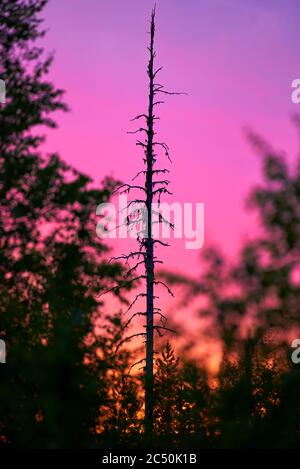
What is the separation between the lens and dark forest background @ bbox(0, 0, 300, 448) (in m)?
6.77

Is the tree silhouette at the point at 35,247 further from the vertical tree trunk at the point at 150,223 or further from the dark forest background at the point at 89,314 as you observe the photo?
the vertical tree trunk at the point at 150,223

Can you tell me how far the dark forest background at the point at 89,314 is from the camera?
6766 millimetres

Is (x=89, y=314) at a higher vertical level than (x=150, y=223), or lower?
lower

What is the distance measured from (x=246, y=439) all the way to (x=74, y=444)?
2.90 m

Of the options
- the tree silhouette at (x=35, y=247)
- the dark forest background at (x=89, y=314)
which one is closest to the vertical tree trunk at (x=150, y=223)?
the dark forest background at (x=89, y=314)

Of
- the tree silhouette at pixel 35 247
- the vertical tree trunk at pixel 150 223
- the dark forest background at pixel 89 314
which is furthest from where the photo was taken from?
the vertical tree trunk at pixel 150 223

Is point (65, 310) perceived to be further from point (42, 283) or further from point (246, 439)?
point (246, 439)

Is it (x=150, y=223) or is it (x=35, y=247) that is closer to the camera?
(x=35, y=247)

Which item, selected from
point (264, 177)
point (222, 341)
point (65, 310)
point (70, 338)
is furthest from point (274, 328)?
point (65, 310)

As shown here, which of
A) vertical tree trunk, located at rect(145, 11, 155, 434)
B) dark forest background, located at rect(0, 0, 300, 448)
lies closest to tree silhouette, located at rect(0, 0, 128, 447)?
dark forest background, located at rect(0, 0, 300, 448)

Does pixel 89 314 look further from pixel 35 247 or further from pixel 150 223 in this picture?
pixel 150 223

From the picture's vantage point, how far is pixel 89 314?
35.3 ft

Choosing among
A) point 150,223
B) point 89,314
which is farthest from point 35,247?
point 150,223

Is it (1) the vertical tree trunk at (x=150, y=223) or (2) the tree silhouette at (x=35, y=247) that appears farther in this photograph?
(1) the vertical tree trunk at (x=150, y=223)
